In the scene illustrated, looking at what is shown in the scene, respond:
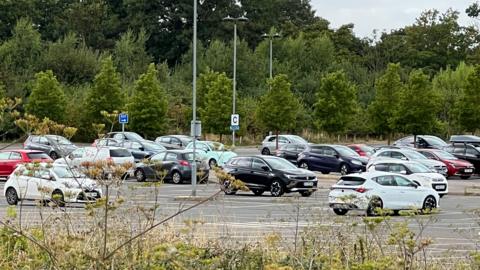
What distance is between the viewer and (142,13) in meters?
107

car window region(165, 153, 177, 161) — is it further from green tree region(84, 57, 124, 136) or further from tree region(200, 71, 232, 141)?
green tree region(84, 57, 124, 136)

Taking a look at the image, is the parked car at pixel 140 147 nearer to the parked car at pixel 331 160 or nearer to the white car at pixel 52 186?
the parked car at pixel 331 160

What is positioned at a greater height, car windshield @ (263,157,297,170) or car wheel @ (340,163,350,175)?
car windshield @ (263,157,297,170)

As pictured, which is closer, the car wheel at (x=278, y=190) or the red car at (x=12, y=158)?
the car wheel at (x=278, y=190)

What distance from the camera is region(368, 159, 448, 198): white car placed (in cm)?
3412

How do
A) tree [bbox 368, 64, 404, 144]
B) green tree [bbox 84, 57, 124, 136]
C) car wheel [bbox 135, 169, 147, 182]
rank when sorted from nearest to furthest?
car wheel [bbox 135, 169, 147, 182] → tree [bbox 368, 64, 404, 144] → green tree [bbox 84, 57, 124, 136]

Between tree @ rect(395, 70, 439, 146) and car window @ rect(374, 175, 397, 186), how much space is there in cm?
3146

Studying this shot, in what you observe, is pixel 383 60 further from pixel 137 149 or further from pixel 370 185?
pixel 370 185

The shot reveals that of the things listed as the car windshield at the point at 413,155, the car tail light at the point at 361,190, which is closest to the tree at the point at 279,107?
the car windshield at the point at 413,155

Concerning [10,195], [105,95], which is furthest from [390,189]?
[105,95]

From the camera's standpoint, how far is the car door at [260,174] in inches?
1320

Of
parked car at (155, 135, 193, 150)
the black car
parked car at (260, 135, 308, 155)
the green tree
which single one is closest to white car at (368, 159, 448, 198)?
the black car

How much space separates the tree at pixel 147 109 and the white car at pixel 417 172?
3018 centimetres

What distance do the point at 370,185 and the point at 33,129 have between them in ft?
60.2
